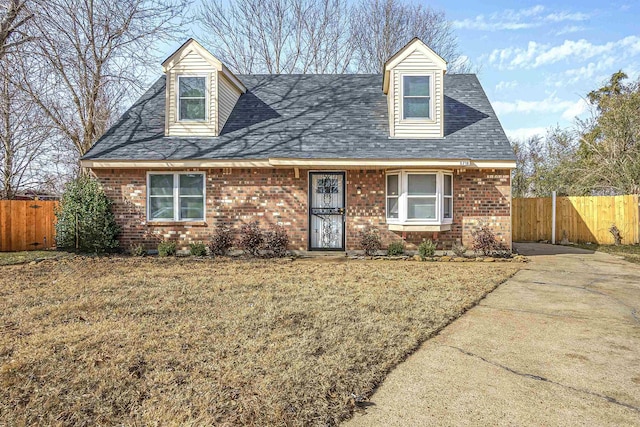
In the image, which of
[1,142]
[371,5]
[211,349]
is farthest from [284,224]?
[371,5]

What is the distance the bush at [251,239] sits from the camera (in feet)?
33.3

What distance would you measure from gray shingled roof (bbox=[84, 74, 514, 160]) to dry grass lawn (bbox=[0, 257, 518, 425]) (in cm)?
420

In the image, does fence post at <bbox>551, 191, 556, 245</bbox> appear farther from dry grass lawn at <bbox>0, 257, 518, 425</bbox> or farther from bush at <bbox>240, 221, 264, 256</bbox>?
bush at <bbox>240, 221, 264, 256</bbox>

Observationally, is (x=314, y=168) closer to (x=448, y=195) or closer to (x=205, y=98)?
(x=448, y=195)

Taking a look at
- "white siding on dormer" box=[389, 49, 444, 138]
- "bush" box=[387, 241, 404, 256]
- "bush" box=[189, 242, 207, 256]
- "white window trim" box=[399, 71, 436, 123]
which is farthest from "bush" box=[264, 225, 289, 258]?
"white window trim" box=[399, 71, 436, 123]

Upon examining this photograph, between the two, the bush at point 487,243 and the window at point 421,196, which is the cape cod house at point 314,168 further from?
the bush at point 487,243

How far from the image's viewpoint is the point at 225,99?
1198 centimetres

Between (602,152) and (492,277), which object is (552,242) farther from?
(492,277)

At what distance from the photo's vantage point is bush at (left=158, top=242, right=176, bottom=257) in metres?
10.3

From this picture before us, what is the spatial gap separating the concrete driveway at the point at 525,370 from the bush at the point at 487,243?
4.16 m

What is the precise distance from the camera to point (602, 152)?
17.1 m

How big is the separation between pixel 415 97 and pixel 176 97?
677cm

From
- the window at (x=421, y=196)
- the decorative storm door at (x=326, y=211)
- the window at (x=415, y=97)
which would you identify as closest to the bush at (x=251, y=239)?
the decorative storm door at (x=326, y=211)

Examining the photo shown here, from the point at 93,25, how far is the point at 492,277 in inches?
547
